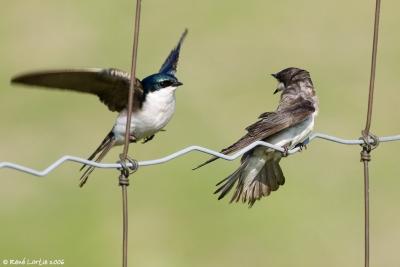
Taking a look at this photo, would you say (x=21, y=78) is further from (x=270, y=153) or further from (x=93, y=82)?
(x=270, y=153)

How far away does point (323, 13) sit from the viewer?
44.8 ft

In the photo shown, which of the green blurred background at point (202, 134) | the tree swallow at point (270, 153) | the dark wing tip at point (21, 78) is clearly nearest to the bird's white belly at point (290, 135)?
the tree swallow at point (270, 153)

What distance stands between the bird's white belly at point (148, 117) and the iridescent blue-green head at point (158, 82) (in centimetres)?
3

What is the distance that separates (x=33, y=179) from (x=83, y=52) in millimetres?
2978

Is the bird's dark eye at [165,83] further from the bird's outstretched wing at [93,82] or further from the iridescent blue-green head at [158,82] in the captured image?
the bird's outstretched wing at [93,82]

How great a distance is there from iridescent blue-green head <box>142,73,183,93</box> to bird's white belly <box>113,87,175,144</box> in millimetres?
25

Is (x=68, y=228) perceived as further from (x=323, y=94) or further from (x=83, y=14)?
(x=83, y=14)

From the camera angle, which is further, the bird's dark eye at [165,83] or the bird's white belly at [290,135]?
the bird's dark eye at [165,83]

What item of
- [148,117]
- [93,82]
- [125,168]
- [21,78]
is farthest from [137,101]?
[125,168]

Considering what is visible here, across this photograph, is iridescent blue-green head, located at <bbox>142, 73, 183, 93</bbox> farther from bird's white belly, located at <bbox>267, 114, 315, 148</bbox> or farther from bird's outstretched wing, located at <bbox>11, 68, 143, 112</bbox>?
bird's white belly, located at <bbox>267, 114, 315, 148</bbox>

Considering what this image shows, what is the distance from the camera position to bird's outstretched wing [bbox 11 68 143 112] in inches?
185

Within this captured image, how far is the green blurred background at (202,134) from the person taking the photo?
8.67m

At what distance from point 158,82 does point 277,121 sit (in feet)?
2.21

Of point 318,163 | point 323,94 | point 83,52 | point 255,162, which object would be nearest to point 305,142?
point 255,162
